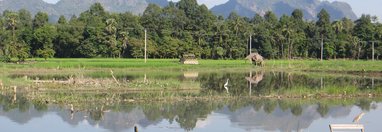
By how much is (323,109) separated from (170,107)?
6.06 meters

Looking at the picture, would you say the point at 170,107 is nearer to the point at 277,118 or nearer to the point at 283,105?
the point at 277,118

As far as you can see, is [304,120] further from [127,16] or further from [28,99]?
[127,16]

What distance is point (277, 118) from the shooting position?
18.8 metres

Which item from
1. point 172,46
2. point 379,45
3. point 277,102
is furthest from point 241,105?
point 379,45

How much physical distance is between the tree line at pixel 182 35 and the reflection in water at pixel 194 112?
40.1m

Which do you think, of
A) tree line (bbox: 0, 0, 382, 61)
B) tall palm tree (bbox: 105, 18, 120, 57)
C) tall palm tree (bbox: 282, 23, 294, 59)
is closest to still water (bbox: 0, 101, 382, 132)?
tree line (bbox: 0, 0, 382, 61)

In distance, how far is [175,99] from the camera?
22.7m

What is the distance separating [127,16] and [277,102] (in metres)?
55.0

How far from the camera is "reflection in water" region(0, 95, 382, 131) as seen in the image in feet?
57.2

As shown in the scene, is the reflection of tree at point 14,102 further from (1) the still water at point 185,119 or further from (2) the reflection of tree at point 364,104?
(2) the reflection of tree at point 364,104

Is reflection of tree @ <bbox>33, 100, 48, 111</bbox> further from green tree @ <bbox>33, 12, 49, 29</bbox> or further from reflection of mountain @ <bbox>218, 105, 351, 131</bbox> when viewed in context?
green tree @ <bbox>33, 12, 49, 29</bbox>

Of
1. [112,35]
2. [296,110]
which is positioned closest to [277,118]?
[296,110]

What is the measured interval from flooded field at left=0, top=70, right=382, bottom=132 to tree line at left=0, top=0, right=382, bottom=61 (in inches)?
1385

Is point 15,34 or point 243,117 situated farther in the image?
point 15,34
